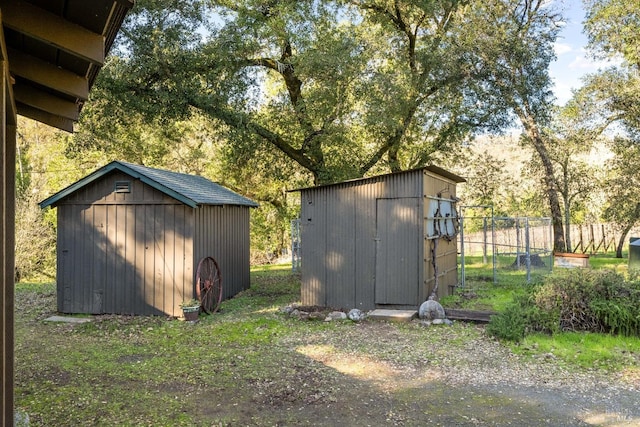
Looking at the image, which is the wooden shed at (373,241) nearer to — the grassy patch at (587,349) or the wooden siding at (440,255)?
the wooden siding at (440,255)

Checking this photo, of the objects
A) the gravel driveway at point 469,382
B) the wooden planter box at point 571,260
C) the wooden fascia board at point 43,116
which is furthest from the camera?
the wooden planter box at point 571,260

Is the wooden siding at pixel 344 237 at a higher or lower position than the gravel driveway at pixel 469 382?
higher

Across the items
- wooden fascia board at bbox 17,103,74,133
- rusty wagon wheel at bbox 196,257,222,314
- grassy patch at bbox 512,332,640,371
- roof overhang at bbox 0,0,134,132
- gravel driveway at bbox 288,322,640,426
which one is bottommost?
gravel driveway at bbox 288,322,640,426

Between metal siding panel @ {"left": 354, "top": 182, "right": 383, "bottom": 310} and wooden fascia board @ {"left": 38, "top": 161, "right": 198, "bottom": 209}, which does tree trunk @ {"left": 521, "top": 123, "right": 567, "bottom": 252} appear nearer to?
metal siding panel @ {"left": 354, "top": 182, "right": 383, "bottom": 310}

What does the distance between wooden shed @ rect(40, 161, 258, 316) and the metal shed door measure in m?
3.57

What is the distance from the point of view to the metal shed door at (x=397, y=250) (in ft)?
30.4

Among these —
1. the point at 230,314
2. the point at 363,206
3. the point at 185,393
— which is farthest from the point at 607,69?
the point at 185,393

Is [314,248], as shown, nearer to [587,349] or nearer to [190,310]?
[190,310]

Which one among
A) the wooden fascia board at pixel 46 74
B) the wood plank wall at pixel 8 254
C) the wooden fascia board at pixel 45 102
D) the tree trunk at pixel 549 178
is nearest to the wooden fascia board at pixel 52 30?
the wood plank wall at pixel 8 254

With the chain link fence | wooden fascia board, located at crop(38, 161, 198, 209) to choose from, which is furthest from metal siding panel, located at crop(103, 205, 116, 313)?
the chain link fence

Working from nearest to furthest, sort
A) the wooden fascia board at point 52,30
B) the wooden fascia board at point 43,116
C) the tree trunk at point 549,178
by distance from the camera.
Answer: the wooden fascia board at point 52,30 → the wooden fascia board at point 43,116 → the tree trunk at point 549,178

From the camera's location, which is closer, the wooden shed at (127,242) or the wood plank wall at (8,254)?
the wood plank wall at (8,254)

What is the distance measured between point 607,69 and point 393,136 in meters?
8.50

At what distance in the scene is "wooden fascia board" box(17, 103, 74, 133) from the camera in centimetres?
475
